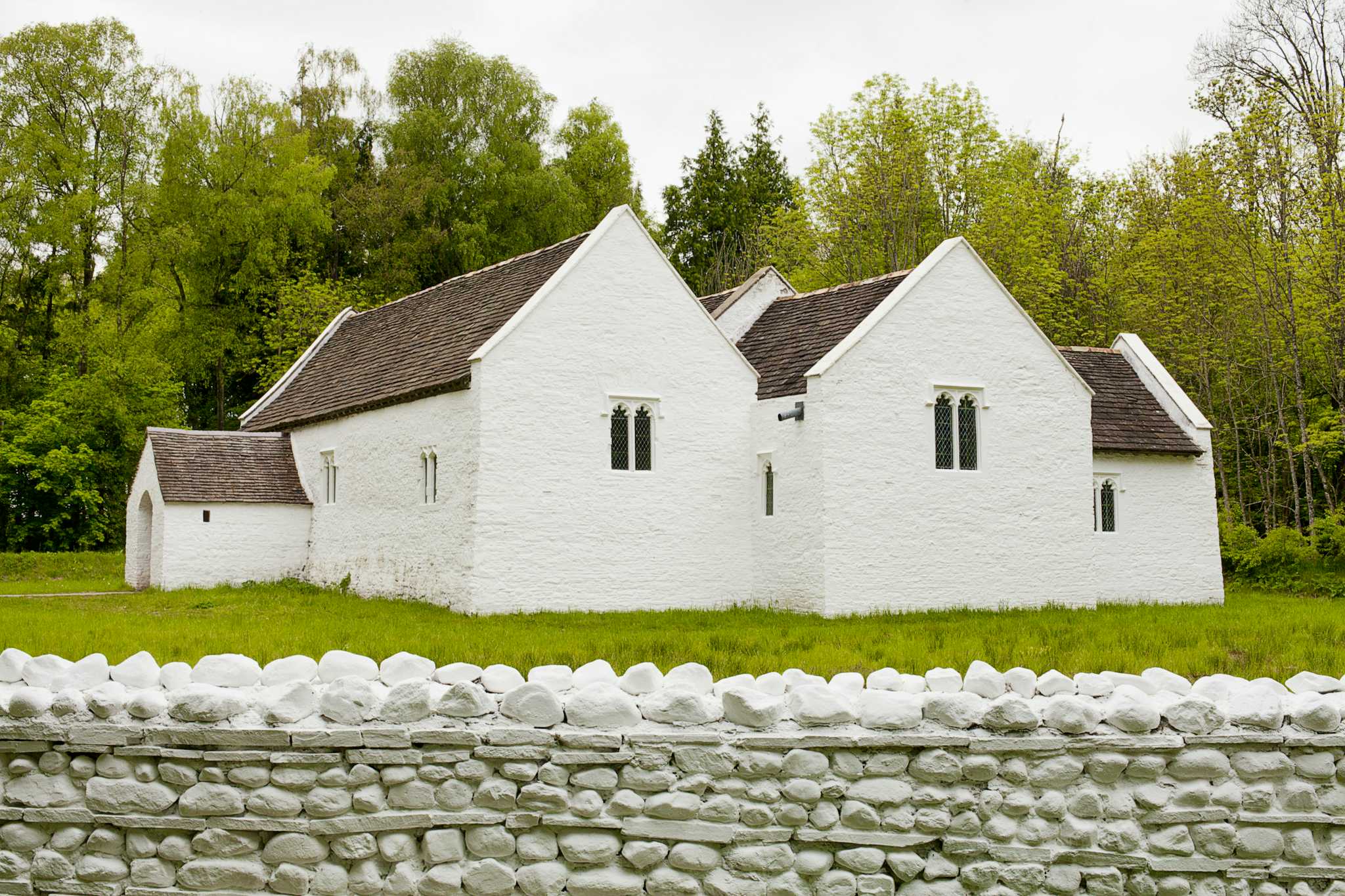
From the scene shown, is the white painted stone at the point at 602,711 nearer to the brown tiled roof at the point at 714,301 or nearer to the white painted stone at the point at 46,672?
the white painted stone at the point at 46,672

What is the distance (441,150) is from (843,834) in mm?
47498

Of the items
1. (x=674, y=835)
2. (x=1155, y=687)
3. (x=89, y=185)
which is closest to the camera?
(x=674, y=835)

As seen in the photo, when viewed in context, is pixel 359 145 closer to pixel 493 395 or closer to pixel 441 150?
pixel 441 150

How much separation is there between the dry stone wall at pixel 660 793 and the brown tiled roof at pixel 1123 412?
20594mm

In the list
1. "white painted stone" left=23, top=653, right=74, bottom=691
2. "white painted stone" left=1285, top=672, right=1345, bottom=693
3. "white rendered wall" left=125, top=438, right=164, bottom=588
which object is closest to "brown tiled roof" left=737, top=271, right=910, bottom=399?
"white rendered wall" left=125, top=438, right=164, bottom=588

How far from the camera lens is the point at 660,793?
6746 mm

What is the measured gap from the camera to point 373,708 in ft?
22.4

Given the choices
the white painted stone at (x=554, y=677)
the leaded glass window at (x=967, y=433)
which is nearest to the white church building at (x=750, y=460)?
the leaded glass window at (x=967, y=433)

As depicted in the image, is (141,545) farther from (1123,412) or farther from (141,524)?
(1123,412)

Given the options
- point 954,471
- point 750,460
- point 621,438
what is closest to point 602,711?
point 621,438

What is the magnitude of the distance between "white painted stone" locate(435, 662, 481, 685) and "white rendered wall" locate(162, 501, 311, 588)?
73.3 ft

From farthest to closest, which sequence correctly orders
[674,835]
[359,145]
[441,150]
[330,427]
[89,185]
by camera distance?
[359,145] → [441,150] → [89,185] → [330,427] → [674,835]

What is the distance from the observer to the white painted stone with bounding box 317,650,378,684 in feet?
24.8

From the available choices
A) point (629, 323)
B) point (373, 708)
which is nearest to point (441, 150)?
point (629, 323)
